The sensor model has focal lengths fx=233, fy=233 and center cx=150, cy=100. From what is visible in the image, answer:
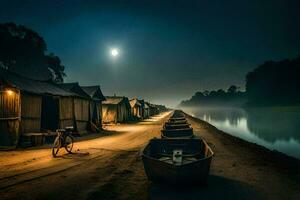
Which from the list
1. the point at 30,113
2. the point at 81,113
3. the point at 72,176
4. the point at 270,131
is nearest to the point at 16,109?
the point at 30,113

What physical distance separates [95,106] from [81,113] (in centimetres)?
516

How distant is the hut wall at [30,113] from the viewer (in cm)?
1560

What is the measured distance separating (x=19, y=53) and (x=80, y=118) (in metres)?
37.5

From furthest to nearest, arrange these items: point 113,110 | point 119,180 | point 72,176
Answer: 1. point 113,110
2. point 72,176
3. point 119,180

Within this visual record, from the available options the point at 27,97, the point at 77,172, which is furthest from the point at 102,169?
the point at 27,97

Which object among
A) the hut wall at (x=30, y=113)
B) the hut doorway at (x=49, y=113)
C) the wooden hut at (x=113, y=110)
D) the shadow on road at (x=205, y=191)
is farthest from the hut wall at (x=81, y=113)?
the shadow on road at (x=205, y=191)

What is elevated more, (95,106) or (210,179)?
(95,106)

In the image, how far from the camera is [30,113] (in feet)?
53.6

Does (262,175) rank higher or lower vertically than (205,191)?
lower

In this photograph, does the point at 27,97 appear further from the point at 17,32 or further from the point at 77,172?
the point at 17,32

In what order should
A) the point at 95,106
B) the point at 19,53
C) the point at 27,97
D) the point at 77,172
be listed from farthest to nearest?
1. the point at 19,53
2. the point at 95,106
3. the point at 27,97
4. the point at 77,172

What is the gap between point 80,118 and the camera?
22.8 metres

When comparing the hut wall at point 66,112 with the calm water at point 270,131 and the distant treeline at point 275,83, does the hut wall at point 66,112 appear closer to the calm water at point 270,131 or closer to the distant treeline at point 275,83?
the calm water at point 270,131

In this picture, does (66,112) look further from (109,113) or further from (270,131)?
(270,131)
